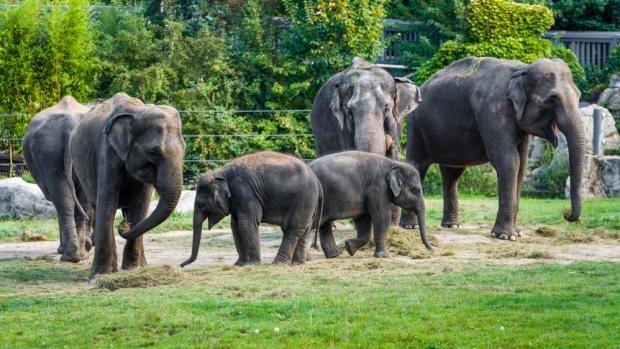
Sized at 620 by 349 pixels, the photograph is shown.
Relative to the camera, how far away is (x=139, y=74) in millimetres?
26672

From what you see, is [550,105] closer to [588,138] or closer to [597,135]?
[597,135]

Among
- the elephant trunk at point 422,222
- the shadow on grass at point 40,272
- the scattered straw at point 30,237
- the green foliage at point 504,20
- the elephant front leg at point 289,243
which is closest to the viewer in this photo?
the shadow on grass at point 40,272

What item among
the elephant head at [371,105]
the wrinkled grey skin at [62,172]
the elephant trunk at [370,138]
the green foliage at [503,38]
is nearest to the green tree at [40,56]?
the green foliage at [503,38]

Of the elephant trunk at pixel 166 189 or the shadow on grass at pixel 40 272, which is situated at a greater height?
the elephant trunk at pixel 166 189

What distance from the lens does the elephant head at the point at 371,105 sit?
1692 cm

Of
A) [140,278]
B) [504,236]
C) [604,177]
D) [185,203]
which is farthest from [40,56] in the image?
[140,278]

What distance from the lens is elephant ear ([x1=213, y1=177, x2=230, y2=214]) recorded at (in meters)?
13.9

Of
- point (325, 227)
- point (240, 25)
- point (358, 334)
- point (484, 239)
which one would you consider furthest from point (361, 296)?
point (240, 25)

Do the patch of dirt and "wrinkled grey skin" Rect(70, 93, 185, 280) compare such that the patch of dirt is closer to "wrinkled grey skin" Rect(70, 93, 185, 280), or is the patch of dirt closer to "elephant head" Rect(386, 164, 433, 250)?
"elephant head" Rect(386, 164, 433, 250)

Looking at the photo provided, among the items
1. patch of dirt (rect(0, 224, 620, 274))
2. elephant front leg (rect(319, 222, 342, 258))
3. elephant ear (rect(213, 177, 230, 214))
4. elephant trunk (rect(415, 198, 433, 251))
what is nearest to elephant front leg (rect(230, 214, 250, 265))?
patch of dirt (rect(0, 224, 620, 274))

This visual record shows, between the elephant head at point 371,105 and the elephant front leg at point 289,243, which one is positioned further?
the elephant head at point 371,105

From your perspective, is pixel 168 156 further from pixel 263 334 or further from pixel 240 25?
pixel 240 25

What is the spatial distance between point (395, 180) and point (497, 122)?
3.07 metres

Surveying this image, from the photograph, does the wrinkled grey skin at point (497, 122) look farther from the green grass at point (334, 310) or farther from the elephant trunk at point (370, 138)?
the green grass at point (334, 310)
